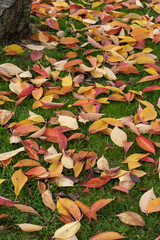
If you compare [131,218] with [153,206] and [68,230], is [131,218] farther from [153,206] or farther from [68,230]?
[68,230]

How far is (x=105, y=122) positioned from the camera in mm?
2459

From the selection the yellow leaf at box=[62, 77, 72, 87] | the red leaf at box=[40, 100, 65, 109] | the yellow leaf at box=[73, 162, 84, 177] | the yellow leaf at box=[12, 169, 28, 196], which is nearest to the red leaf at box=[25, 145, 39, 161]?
the yellow leaf at box=[12, 169, 28, 196]

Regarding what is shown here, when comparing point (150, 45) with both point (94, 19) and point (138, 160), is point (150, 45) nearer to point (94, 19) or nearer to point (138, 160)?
point (94, 19)

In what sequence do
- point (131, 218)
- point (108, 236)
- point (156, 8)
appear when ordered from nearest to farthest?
point (108, 236)
point (131, 218)
point (156, 8)

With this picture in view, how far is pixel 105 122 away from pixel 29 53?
1304 mm

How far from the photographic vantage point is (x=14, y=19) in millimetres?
3215

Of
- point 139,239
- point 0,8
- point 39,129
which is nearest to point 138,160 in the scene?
point 139,239

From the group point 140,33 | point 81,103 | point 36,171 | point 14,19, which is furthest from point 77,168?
point 140,33

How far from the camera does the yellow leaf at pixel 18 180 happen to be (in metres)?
1.96

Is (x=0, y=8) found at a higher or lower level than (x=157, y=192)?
higher

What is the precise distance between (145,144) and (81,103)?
647mm

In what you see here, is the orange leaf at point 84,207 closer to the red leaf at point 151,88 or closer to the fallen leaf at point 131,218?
the fallen leaf at point 131,218

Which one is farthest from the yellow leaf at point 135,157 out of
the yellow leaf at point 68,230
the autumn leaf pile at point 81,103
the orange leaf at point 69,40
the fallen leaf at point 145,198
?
the orange leaf at point 69,40

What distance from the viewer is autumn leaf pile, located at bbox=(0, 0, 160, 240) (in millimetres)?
1961
